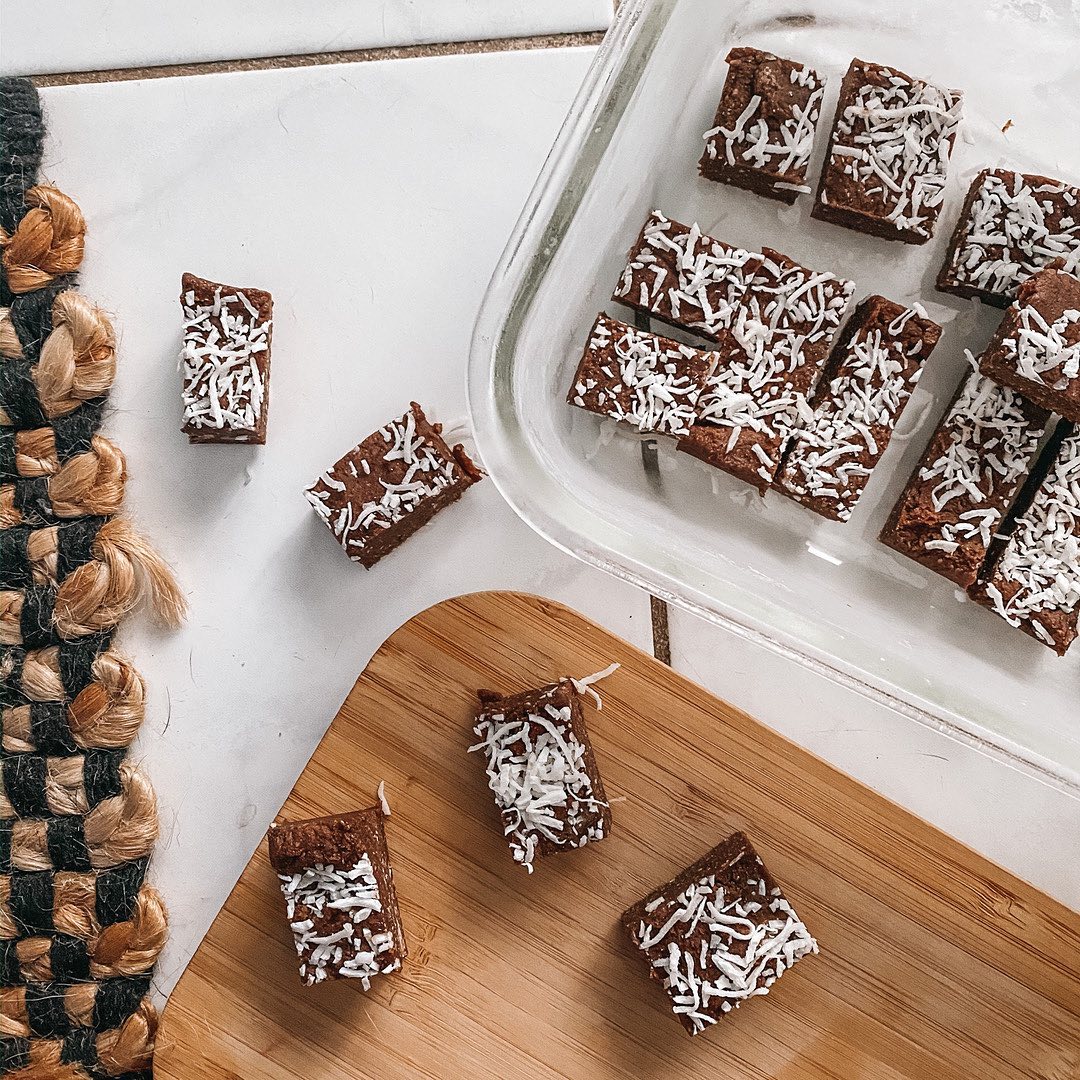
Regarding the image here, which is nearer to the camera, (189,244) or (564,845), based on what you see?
(564,845)

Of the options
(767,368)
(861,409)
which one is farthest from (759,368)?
(861,409)

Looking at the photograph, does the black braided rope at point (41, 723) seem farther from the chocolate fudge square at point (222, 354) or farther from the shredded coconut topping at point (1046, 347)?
the shredded coconut topping at point (1046, 347)

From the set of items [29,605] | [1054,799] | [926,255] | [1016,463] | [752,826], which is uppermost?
[926,255]

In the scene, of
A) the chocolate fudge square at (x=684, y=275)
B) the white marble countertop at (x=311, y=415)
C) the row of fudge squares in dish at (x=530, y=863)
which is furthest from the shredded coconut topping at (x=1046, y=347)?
the row of fudge squares in dish at (x=530, y=863)

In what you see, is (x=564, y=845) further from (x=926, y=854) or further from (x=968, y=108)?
(x=968, y=108)

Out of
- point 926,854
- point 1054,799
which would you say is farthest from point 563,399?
point 1054,799

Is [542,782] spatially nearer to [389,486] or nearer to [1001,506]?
[389,486]
